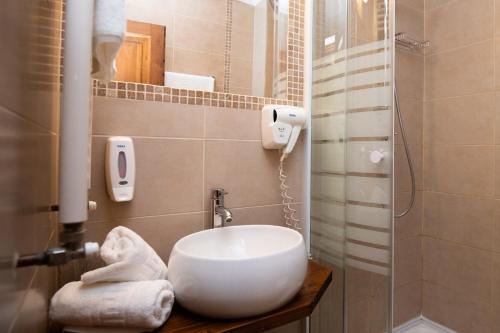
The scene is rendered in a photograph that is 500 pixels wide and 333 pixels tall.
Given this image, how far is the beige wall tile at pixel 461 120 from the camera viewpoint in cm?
159

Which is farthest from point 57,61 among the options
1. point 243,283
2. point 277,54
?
point 277,54

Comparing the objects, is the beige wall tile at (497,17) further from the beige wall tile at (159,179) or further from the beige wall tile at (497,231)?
the beige wall tile at (159,179)

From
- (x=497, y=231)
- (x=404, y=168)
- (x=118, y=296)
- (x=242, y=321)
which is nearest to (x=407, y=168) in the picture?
(x=404, y=168)

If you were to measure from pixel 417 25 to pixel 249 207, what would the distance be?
68.7 inches

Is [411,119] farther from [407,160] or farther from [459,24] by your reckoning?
[459,24]

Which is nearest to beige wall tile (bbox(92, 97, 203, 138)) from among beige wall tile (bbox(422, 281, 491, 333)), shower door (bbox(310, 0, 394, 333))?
shower door (bbox(310, 0, 394, 333))

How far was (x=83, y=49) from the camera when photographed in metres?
0.37

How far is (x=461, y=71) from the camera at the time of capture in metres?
1.71

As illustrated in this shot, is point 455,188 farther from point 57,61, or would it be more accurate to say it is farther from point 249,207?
point 57,61

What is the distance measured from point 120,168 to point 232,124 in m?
0.45

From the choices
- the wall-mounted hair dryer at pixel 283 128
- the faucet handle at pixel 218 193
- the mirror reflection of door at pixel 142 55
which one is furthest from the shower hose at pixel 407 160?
the mirror reflection of door at pixel 142 55

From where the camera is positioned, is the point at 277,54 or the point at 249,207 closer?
the point at 249,207

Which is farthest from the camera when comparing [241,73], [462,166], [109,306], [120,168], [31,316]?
[462,166]

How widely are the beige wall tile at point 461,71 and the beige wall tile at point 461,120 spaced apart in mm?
55
